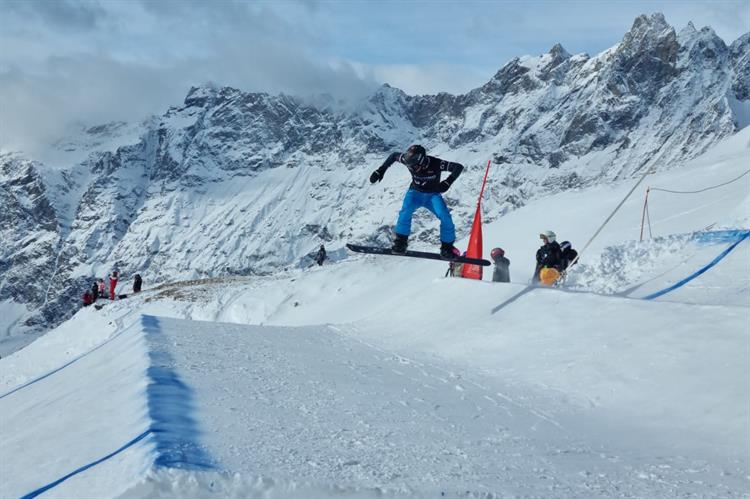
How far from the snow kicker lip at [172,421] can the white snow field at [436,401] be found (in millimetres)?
22

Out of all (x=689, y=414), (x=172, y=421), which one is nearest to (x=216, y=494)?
(x=172, y=421)

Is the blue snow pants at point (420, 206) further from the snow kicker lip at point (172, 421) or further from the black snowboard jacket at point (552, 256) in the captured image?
the snow kicker lip at point (172, 421)

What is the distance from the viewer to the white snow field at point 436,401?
4.84 metres

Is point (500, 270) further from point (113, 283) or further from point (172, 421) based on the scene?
point (113, 283)

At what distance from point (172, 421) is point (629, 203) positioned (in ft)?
63.4

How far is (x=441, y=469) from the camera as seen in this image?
512 centimetres

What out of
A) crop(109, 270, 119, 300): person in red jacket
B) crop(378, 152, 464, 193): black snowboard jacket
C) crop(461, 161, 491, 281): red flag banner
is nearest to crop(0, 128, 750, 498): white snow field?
crop(378, 152, 464, 193): black snowboard jacket

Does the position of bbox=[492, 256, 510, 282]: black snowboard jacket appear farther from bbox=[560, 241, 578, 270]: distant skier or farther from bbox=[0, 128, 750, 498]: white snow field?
bbox=[0, 128, 750, 498]: white snow field

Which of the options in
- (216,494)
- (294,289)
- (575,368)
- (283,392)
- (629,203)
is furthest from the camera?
(294,289)

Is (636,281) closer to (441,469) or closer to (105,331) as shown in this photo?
(441,469)

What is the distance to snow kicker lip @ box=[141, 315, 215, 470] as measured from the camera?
448cm

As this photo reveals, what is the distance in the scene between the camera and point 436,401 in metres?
7.37

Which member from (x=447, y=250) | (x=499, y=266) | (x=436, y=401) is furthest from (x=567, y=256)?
(x=436, y=401)

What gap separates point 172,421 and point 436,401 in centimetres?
295
